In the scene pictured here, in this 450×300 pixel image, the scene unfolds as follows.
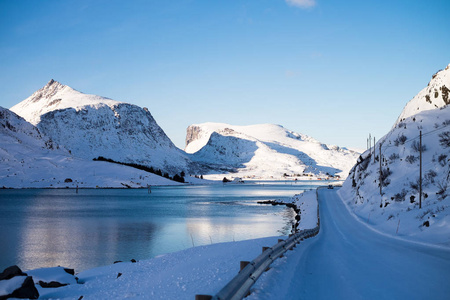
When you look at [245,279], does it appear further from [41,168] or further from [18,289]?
[41,168]

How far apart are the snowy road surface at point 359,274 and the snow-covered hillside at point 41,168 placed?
152 m

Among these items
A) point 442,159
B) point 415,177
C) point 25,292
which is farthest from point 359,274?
point 442,159

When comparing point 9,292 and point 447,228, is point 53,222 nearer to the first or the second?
point 9,292

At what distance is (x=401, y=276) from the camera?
11609 millimetres

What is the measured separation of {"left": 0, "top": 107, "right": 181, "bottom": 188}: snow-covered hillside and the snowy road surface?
15221cm

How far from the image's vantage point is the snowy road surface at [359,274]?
9.29 metres

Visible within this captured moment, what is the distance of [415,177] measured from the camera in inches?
1448

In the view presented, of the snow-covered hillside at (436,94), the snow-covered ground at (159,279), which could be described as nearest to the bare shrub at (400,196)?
the snow-covered ground at (159,279)

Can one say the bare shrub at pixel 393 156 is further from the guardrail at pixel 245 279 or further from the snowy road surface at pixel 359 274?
the guardrail at pixel 245 279

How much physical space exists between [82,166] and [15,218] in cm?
12649

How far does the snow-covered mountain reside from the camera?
80.5ft

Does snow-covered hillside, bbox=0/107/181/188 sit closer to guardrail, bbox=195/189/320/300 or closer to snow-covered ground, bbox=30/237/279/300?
snow-covered ground, bbox=30/237/279/300

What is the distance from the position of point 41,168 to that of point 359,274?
163627 millimetres

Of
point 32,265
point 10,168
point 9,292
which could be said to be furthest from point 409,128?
point 10,168
